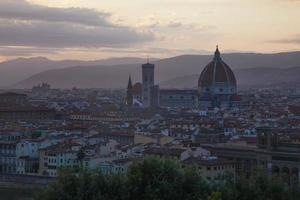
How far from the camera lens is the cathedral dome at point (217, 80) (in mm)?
91812

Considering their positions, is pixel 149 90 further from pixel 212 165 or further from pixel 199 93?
pixel 212 165

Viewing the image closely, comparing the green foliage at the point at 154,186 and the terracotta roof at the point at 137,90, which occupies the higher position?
the terracotta roof at the point at 137,90

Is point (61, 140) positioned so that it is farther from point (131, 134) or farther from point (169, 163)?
Result: point (169, 163)

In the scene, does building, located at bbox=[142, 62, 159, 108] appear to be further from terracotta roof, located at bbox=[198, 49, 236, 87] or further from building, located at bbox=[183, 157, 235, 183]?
building, located at bbox=[183, 157, 235, 183]

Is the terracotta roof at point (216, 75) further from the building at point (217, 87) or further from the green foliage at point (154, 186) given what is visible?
the green foliage at point (154, 186)

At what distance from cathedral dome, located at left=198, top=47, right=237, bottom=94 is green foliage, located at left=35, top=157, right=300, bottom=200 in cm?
7352

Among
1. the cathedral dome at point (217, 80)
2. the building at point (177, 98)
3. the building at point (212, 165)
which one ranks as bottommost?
the building at point (212, 165)

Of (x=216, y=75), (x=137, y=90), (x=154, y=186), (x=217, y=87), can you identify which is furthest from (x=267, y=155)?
(x=137, y=90)

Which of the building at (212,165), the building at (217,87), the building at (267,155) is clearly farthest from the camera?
the building at (217,87)

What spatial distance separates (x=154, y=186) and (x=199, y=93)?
251 ft

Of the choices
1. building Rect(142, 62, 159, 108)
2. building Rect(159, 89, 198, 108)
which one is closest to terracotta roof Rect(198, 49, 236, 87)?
building Rect(159, 89, 198, 108)

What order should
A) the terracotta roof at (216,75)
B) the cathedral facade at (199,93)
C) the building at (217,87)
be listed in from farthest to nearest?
the terracotta roof at (216,75) → the cathedral facade at (199,93) → the building at (217,87)

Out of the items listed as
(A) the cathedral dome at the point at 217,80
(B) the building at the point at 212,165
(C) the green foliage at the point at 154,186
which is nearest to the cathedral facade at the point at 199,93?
(A) the cathedral dome at the point at 217,80

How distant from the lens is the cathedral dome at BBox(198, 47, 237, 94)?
91812 millimetres
